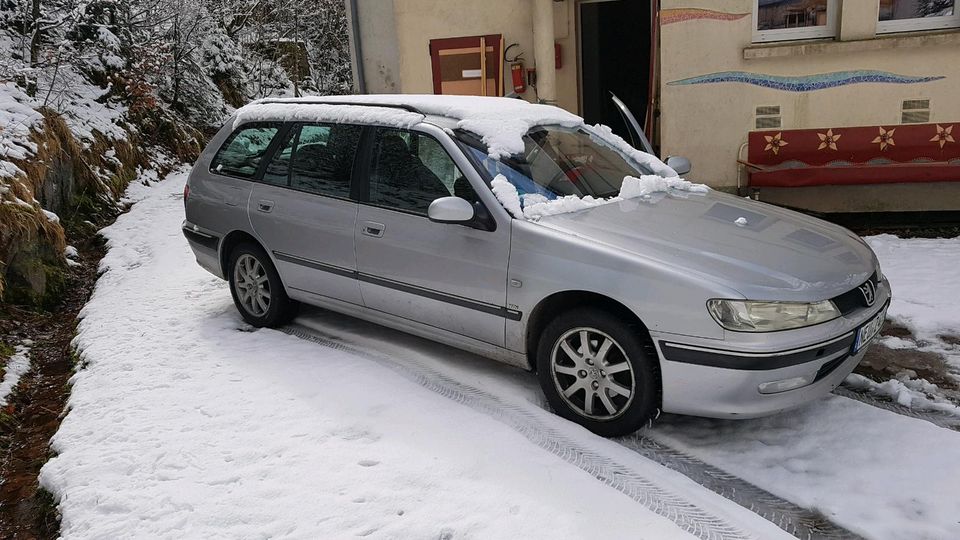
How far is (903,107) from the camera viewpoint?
25.7ft

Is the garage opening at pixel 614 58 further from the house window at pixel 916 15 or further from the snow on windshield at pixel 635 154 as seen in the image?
the snow on windshield at pixel 635 154

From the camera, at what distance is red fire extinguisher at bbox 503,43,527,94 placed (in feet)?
29.8

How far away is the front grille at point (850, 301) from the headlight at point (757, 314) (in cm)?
26

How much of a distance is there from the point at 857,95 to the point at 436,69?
16.4 feet

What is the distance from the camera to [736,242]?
146 inches

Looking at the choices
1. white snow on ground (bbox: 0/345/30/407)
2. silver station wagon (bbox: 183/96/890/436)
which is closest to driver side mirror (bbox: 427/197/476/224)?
silver station wagon (bbox: 183/96/890/436)

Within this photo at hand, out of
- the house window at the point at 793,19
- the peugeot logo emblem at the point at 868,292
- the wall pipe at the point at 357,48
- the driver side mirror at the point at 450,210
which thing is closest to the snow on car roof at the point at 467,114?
the driver side mirror at the point at 450,210

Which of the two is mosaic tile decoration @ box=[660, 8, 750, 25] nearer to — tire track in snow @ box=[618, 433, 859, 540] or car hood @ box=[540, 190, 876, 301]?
car hood @ box=[540, 190, 876, 301]

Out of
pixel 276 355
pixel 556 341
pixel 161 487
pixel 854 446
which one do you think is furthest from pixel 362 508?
pixel 854 446

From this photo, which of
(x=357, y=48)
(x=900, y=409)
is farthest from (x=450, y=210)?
(x=357, y=48)

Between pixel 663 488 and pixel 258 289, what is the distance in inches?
132

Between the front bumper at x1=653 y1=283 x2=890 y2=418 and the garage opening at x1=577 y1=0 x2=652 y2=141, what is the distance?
22.9ft

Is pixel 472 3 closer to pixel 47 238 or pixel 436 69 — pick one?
pixel 436 69

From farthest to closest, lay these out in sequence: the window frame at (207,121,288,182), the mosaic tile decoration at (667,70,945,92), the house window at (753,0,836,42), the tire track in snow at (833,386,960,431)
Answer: the house window at (753,0,836,42)
the mosaic tile decoration at (667,70,945,92)
the window frame at (207,121,288,182)
the tire track in snow at (833,386,960,431)
